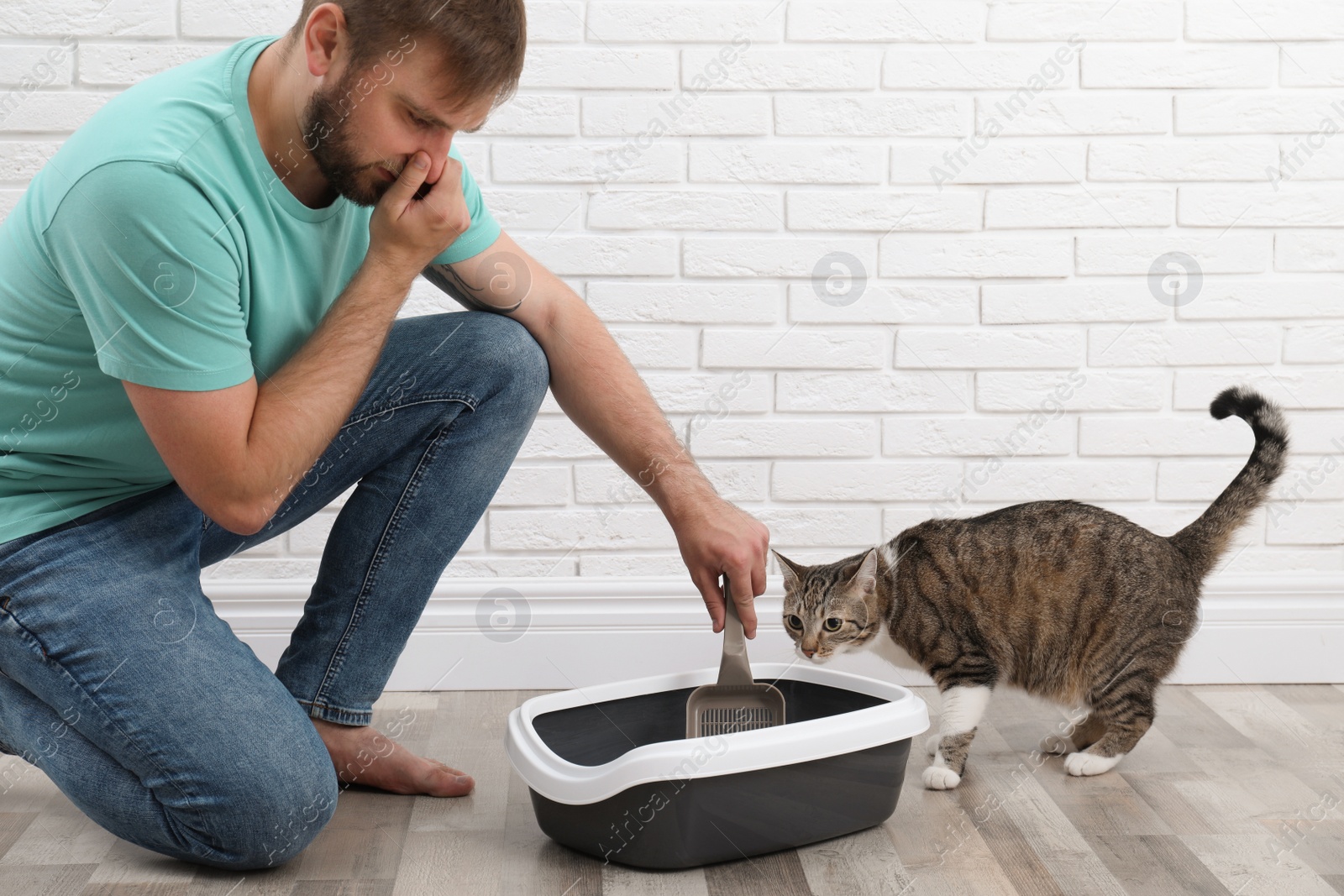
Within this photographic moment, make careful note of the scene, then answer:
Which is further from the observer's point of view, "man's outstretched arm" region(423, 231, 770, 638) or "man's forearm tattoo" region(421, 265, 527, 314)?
"man's forearm tattoo" region(421, 265, 527, 314)

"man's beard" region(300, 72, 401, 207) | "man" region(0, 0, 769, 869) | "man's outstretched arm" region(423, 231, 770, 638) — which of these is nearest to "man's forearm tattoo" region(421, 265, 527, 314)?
"man's outstretched arm" region(423, 231, 770, 638)

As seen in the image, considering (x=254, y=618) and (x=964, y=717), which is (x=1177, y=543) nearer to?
(x=964, y=717)

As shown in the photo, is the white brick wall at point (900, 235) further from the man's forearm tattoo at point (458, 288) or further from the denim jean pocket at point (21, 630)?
the denim jean pocket at point (21, 630)

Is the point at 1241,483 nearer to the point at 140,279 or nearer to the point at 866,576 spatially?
the point at 866,576

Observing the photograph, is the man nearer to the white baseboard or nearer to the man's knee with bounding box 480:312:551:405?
the man's knee with bounding box 480:312:551:405

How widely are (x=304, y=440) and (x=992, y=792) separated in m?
0.95

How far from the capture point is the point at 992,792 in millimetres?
1456

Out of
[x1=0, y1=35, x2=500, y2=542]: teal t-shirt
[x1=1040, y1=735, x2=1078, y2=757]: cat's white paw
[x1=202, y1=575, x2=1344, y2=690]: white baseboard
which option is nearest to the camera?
[x1=0, y1=35, x2=500, y2=542]: teal t-shirt

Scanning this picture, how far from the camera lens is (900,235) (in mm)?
1817

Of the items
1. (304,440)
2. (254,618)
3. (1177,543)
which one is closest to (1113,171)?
(1177,543)

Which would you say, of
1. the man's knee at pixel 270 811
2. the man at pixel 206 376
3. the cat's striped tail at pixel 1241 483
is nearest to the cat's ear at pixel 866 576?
the man at pixel 206 376

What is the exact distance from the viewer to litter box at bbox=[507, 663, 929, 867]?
1.15 meters

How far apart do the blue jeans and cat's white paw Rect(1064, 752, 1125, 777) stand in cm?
86

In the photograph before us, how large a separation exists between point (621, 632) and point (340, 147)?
99 centimetres
